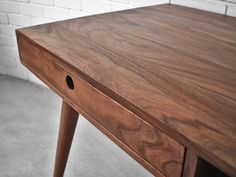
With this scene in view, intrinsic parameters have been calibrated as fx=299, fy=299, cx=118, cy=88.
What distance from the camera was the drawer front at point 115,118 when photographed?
14.7 inches

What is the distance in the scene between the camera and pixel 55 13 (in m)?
1.26

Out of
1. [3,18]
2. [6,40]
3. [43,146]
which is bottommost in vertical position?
[43,146]

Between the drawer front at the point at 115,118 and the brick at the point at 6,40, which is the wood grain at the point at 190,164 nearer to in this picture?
the drawer front at the point at 115,118

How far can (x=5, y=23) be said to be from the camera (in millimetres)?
1422

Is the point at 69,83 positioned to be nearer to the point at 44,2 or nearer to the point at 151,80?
the point at 151,80

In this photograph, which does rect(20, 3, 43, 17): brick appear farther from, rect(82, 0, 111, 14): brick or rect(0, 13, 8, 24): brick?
rect(82, 0, 111, 14): brick

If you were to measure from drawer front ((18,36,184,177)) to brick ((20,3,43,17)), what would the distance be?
0.77m

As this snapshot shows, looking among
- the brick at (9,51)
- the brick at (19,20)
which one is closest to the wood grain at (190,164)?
the brick at (19,20)

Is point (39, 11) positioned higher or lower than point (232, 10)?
lower

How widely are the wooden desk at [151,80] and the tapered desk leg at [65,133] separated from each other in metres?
0.17

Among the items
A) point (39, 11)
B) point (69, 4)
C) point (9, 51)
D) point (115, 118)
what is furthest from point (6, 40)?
point (115, 118)

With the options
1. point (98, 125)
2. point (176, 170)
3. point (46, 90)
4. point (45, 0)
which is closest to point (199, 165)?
point (176, 170)

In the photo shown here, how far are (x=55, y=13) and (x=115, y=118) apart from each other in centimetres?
94

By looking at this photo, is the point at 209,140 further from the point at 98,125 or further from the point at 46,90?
the point at 46,90
